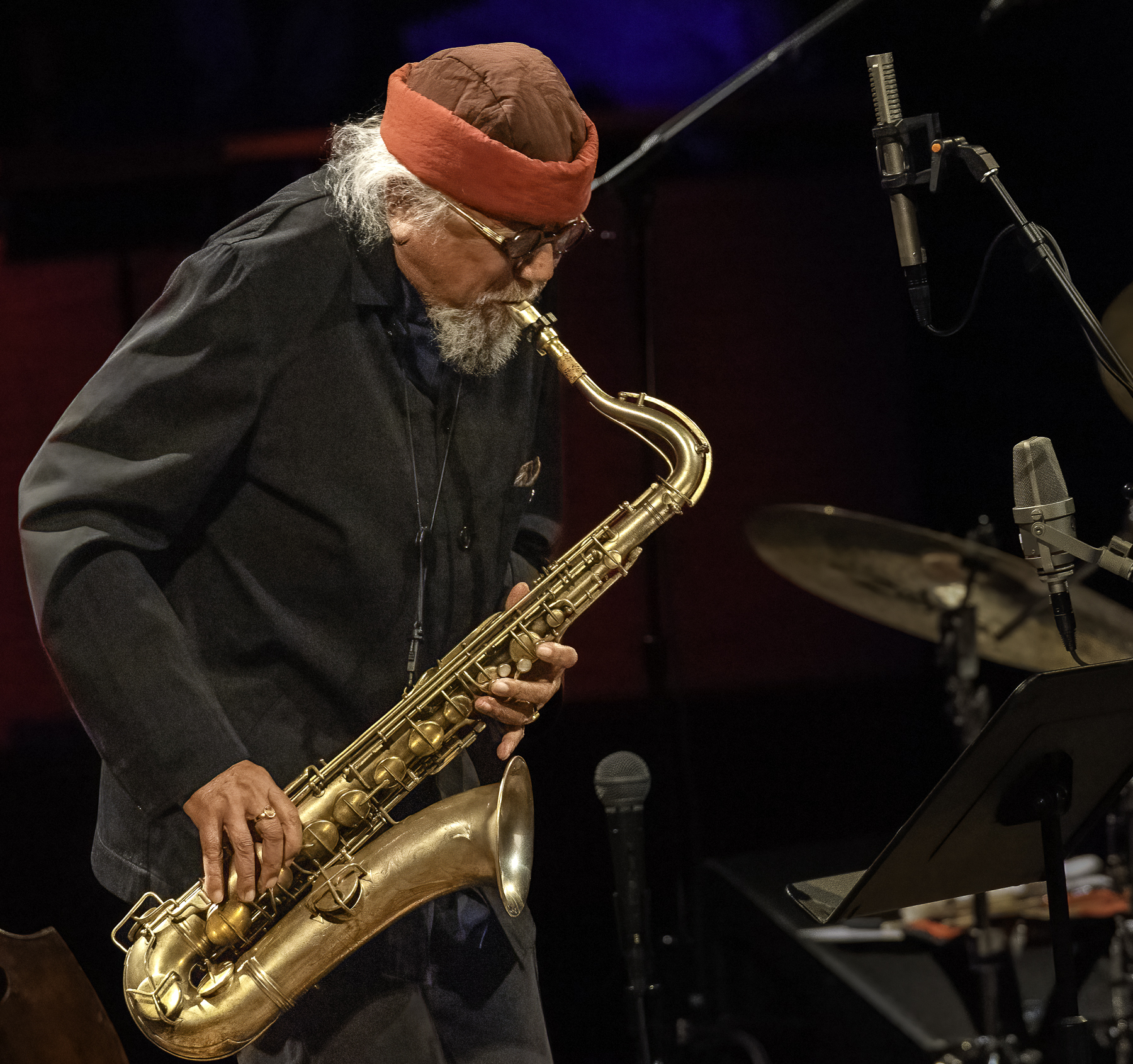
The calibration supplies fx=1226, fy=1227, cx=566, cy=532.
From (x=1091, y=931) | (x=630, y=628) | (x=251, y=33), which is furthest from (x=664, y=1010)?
(x=251, y=33)

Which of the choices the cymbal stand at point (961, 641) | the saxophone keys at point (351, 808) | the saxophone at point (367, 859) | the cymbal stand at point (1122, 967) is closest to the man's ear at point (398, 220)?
the saxophone at point (367, 859)

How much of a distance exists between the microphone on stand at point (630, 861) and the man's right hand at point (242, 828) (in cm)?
54

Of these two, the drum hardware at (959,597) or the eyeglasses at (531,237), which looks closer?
the eyeglasses at (531,237)

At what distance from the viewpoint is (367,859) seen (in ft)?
6.50

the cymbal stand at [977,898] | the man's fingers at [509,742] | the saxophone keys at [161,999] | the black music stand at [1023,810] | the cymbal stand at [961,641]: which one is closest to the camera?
the black music stand at [1023,810]

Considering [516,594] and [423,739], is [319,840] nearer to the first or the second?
[423,739]

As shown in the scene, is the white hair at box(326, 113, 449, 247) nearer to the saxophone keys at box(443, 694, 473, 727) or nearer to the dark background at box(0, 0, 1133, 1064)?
the dark background at box(0, 0, 1133, 1064)

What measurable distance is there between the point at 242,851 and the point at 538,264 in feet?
3.38

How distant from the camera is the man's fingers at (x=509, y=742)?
81.7 inches

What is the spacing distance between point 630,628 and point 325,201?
54.5 inches

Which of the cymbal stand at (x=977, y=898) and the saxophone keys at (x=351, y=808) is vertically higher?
the saxophone keys at (x=351, y=808)

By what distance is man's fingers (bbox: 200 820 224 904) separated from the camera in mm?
1749

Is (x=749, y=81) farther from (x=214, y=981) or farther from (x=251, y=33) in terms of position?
(x=214, y=981)

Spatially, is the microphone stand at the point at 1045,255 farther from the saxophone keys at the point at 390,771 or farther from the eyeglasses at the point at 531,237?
the saxophone keys at the point at 390,771
